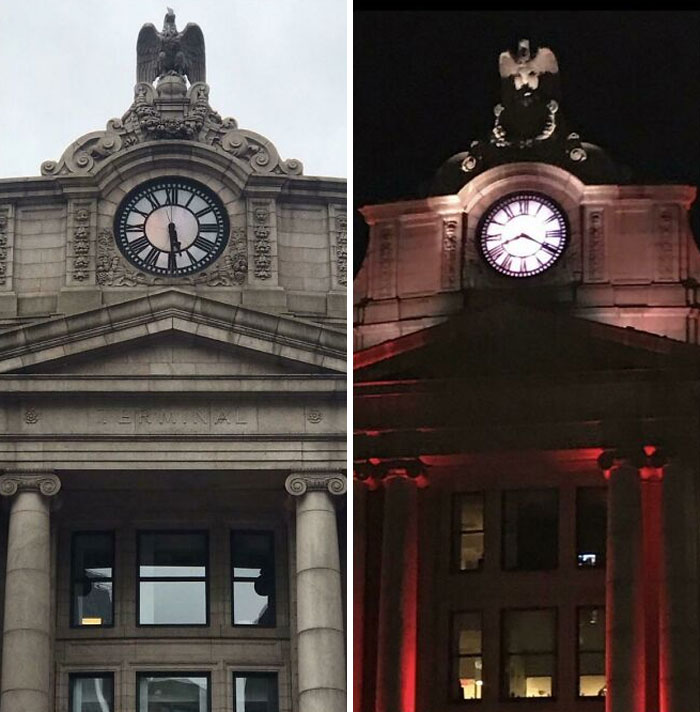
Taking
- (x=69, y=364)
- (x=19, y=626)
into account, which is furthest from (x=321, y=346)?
(x=19, y=626)

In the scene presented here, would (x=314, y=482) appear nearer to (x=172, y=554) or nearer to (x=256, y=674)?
(x=172, y=554)

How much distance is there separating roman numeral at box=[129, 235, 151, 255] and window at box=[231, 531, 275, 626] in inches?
168

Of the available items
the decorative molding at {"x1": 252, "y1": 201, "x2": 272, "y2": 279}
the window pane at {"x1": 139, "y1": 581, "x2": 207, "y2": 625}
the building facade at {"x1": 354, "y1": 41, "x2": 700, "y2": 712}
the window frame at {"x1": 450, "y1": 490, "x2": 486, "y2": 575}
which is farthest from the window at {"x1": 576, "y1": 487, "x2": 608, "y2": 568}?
the window pane at {"x1": 139, "y1": 581, "x2": 207, "y2": 625}

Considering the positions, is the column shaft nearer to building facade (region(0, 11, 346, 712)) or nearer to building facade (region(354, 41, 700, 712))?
building facade (region(354, 41, 700, 712))

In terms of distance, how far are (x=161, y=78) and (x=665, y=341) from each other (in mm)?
7747

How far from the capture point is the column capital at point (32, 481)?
31719 mm

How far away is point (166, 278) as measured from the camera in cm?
3188

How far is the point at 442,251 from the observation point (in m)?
32.3

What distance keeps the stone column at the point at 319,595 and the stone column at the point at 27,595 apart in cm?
338

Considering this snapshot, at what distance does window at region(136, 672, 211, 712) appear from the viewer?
3225cm

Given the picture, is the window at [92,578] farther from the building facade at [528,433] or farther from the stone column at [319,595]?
the building facade at [528,433]

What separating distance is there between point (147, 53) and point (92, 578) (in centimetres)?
737

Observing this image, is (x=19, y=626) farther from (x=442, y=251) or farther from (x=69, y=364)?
(x=442, y=251)

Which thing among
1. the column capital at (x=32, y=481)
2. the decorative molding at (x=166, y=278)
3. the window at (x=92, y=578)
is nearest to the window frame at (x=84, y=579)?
the window at (x=92, y=578)
